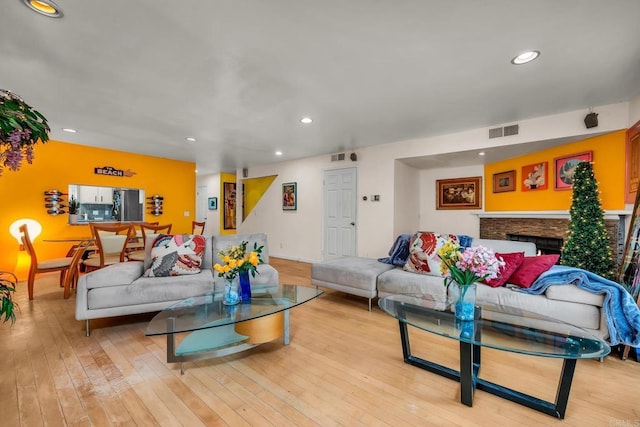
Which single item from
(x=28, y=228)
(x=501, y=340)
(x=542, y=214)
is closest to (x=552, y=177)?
(x=542, y=214)

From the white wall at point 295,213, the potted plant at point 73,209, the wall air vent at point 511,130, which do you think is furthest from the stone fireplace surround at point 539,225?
the potted plant at point 73,209

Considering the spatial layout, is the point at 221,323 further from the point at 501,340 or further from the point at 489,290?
the point at 489,290

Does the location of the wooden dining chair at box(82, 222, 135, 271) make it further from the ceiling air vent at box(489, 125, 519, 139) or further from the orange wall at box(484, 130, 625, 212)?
the orange wall at box(484, 130, 625, 212)

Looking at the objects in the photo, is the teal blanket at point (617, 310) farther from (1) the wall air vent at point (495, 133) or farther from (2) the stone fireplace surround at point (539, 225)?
(1) the wall air vent at point (495, 133)

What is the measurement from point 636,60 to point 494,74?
1069 mm

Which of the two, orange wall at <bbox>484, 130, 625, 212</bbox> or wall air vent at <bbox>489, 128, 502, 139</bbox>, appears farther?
wall air vent at <bbox>489, 128, 502, 139</bbox>

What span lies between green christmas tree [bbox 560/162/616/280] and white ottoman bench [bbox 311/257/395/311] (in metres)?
2.15

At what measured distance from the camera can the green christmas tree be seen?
127 inches

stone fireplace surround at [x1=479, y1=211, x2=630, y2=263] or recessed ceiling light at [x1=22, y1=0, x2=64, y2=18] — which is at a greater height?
recessed ceiling light at [x1=22, y1=0, x2=64, y2=18]

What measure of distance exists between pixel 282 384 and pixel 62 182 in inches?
225

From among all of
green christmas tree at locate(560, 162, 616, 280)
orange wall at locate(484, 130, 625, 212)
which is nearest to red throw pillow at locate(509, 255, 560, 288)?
green christmas tree at locate(560, 162, 616, 280)

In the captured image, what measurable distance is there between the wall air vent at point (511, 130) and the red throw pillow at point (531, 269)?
6.57 ft

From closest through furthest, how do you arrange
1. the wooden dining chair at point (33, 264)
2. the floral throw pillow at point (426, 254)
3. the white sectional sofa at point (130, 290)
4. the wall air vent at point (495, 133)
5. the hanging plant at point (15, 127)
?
the hanging plant at point (15, 127) < the white sectional sofa at point (130, 290) < the floral throw pillow at point (426, 254) < the wooden dining chair at point (33, 264) < the wall air vent at point (495, 133)

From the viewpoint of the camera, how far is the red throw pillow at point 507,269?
108 inches
